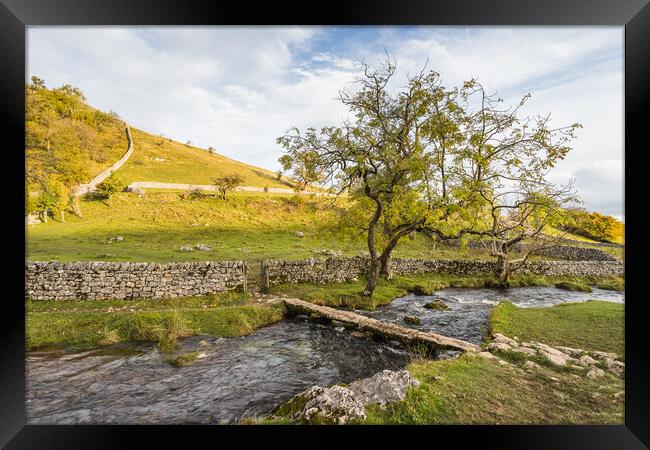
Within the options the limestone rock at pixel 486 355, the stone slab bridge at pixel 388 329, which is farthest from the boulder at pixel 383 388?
the stone slab bridge at pixel 388 329

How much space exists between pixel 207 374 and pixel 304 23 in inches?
271

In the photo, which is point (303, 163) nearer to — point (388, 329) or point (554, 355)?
point (388, 329)

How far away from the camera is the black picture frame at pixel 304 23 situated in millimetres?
3682

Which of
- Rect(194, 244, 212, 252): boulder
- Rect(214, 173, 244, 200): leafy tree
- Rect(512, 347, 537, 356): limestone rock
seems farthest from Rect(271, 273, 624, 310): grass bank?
Rect(214, 173, 244, 200): leafy tree

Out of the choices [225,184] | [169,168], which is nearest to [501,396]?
[225,184]

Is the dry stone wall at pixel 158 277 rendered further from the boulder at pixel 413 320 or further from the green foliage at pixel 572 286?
the green foliage at pixel 572 286

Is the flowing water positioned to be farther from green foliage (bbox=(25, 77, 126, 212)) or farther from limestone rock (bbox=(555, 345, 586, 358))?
green foliage (bbox=(25, 77, 126, 212))

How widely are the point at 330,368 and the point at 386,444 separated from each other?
274 centimetres

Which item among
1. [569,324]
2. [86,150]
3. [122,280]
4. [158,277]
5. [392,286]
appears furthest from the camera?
[86,150]

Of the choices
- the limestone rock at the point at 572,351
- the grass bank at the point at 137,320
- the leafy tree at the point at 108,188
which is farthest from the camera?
the leafy tree at the point at 108,188

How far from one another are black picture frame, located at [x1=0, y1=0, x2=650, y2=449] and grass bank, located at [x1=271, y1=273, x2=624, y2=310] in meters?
6.87

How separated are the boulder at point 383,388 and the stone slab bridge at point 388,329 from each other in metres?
2.80

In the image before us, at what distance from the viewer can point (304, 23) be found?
395 cm
